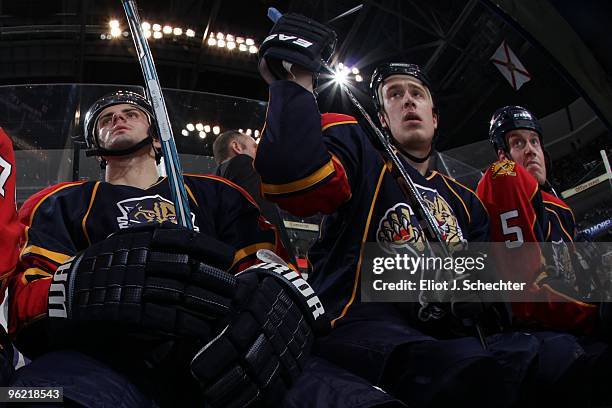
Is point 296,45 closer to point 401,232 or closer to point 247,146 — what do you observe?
point 401,232

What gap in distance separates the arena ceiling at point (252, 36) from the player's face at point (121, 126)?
533cm

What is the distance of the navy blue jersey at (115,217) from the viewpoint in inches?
53.7

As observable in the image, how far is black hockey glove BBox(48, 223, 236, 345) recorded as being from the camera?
36.9 inches

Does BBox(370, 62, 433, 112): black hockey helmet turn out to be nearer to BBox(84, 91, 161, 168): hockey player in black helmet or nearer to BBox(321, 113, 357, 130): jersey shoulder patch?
BBox(321, 113, 357, 130): jersey shoulder patch

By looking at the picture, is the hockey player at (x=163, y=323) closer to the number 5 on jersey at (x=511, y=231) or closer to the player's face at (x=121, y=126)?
the player's face at (x=121, y=126)

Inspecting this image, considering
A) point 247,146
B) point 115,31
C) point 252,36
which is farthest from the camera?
point 252,36

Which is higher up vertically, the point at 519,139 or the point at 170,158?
the point at 519,139

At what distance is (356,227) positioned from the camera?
1.44 metres

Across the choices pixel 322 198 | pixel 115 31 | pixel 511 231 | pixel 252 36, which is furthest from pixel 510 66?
pixel 322 198

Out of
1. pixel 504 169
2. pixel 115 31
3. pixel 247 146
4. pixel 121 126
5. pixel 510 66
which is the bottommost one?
pixel 504 169

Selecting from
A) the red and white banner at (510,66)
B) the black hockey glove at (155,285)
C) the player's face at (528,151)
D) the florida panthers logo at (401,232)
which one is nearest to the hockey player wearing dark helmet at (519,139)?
the player's face at (528,151)

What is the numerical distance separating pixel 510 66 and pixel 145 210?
7.43 m

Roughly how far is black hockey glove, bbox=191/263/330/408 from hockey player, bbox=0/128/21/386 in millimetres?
432

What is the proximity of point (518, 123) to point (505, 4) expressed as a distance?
169cm
